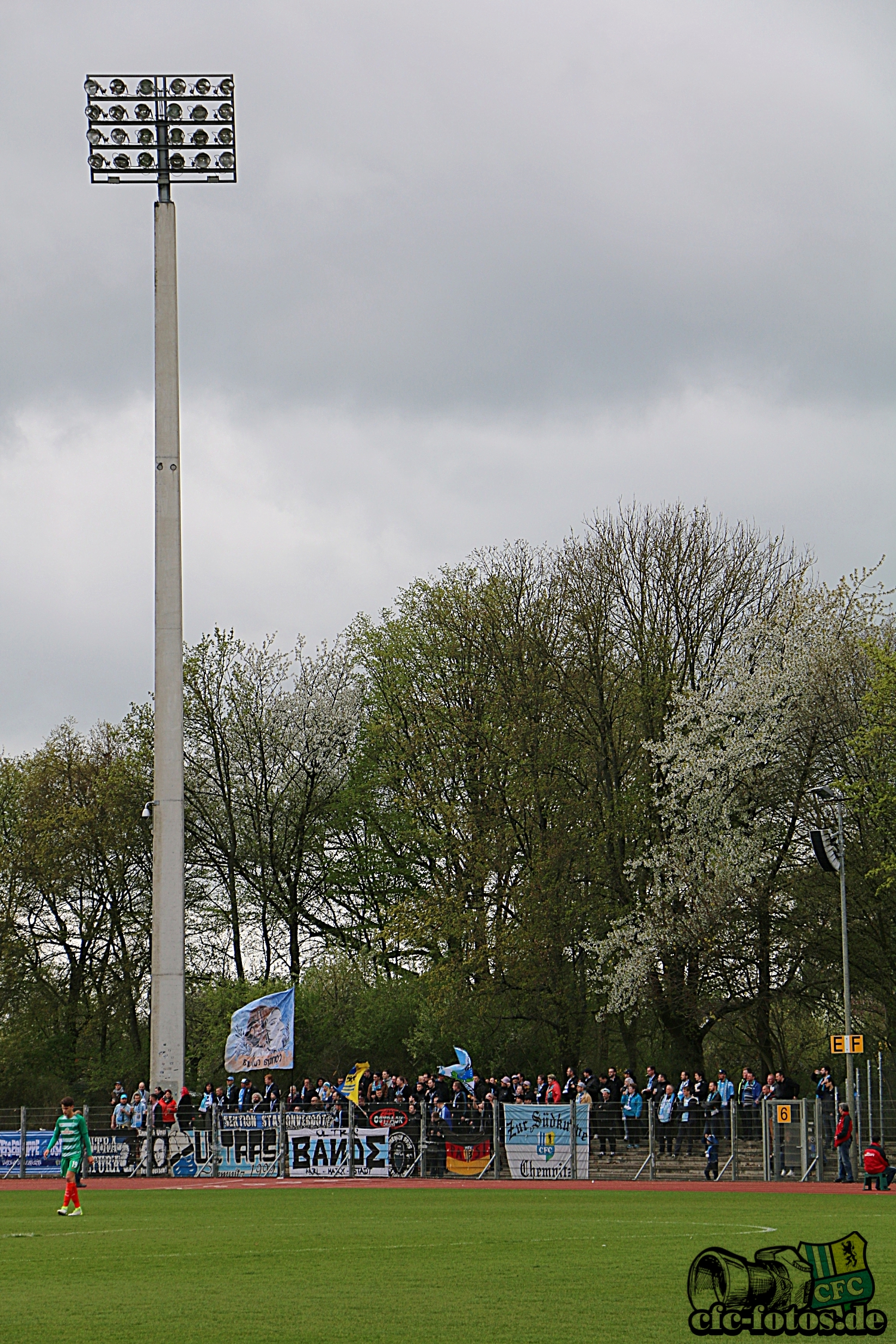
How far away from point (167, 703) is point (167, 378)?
28.2 feet

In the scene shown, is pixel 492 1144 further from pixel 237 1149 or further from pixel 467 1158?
pixel 237 1149

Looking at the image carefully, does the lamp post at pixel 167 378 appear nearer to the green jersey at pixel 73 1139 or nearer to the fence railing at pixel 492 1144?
the fence railing at pixel 492 1144

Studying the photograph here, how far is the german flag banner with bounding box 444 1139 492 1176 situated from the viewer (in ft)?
109

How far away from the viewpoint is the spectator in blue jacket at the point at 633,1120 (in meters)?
31.8

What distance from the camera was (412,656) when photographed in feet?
177

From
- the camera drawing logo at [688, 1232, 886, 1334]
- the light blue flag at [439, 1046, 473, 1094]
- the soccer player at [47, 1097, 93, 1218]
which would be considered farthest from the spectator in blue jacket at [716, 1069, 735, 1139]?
the camera drawing logo at [688, 1232, 886, 1334]

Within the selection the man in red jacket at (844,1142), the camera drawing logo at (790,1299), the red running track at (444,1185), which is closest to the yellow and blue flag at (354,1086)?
the red running track at (444,1185)

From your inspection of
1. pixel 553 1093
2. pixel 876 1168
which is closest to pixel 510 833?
pixel 553 1093

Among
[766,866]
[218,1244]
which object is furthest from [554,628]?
[218,1244]

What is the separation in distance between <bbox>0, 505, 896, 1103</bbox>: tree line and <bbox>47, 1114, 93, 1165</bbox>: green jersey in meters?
22.0

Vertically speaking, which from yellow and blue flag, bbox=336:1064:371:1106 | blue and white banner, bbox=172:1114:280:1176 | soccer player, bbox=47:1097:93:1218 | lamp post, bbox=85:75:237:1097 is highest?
lamp post, bbox=85:75:237:1097

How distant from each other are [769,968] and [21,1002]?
29.7m

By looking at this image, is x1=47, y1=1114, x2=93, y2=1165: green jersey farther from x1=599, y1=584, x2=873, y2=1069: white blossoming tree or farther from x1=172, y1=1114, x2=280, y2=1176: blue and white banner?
x1=599, y1=584, x2=873, y2=1069: white blossoming tree

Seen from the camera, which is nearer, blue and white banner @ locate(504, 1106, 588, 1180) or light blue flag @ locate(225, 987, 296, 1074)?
blue and white banner @ locate(504, 1106, 588, 1180)
